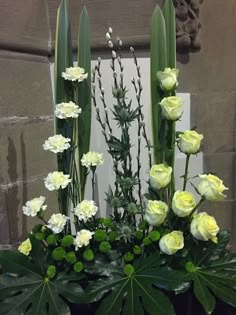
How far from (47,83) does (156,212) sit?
2.12ft

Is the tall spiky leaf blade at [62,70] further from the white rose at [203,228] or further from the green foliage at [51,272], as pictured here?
the white rose at [203,228]

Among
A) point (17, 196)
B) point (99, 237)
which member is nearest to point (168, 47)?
point (99, 237)

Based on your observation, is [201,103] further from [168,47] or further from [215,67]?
[168,47]

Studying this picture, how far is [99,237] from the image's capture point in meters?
1.04

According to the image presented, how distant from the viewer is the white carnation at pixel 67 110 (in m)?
1.05

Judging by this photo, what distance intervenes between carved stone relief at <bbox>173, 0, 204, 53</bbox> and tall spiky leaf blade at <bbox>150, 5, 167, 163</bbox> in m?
0.21

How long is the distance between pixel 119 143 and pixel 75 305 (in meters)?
0.42

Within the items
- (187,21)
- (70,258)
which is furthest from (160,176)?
(187,21)

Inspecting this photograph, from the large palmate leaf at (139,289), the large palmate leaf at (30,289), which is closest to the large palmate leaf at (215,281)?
the large palmate leaf at (139,289)

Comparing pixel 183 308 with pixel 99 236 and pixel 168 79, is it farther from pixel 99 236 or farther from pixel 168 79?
pixel 168 79

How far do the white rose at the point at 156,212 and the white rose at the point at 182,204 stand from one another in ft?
0.09

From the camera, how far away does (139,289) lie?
95 cm

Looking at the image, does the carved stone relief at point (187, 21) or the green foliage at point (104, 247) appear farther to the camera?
the carved stone relief at point (187, 21)

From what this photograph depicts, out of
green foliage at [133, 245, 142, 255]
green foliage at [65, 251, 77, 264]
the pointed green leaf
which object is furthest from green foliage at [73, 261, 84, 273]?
the pointed green leaf
